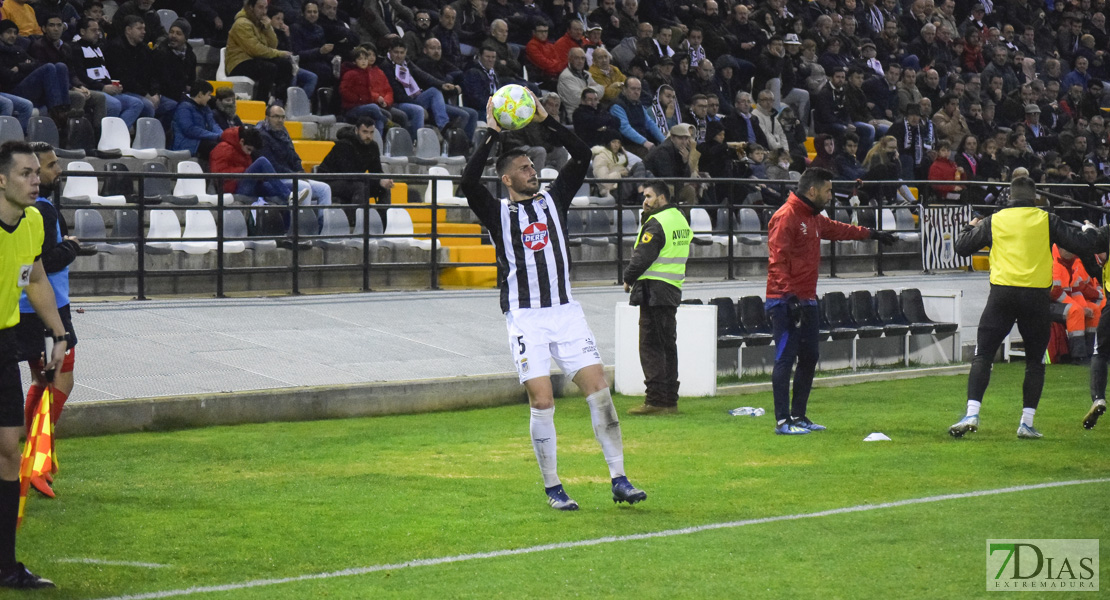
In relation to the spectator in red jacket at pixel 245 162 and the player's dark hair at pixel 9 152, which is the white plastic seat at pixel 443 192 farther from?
the player's dark hair at pixel 9 152

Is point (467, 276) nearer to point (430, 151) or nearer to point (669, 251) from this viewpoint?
point (430, 151)

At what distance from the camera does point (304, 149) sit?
19.2 meters

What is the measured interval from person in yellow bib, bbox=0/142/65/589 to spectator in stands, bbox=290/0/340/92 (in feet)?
44.9

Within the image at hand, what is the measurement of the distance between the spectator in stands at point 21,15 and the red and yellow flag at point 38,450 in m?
10.0

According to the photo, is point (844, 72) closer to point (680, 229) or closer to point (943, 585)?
point (680, 229)

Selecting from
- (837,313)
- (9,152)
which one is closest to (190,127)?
(837,313)

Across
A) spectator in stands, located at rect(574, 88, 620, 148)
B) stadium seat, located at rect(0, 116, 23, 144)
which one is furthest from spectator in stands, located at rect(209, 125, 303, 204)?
spectator in stands, located at rect(574, 88, 620, 148)

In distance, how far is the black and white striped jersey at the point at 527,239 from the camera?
8.16 meters

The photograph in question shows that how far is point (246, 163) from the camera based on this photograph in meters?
16.8

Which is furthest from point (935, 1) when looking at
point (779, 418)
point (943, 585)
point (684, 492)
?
point (943, 585)

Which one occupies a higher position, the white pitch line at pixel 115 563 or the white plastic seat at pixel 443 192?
the white plastic seat at pixel 443 192

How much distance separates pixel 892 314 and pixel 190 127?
905cm

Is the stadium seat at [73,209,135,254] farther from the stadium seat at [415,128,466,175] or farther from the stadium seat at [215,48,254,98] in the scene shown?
the stadium seat at [415,128,466,175]

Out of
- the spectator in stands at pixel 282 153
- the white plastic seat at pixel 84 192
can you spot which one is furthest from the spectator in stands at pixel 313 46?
the white plastic seat at pixel 84 192
